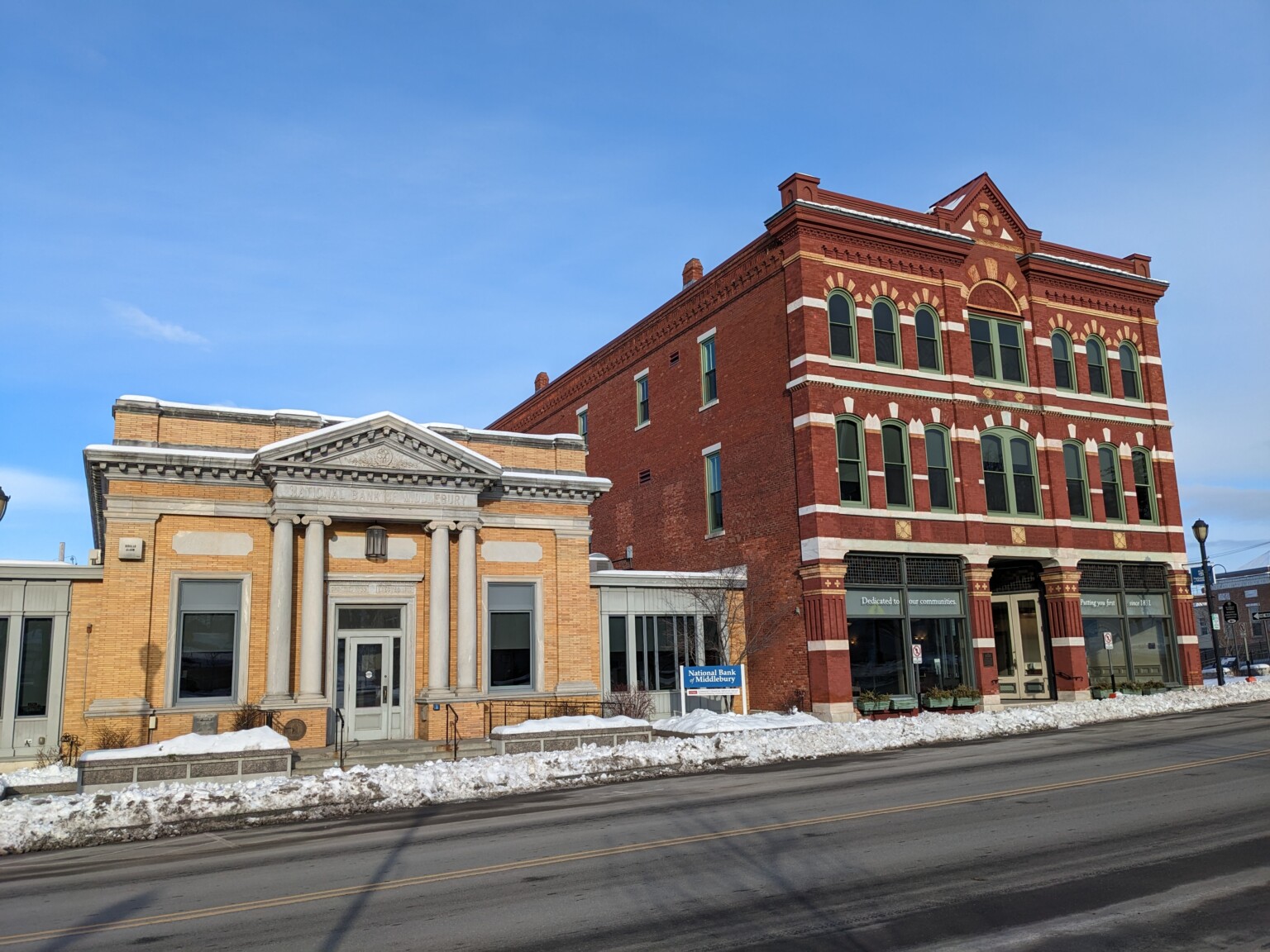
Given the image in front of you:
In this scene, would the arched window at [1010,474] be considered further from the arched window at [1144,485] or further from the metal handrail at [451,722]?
the metal handrail at [451,722]

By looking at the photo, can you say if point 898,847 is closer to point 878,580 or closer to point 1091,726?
point 1091,726

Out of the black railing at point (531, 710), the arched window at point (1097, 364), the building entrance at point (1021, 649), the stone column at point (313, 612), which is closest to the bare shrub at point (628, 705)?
the black railing at point (531, 710)

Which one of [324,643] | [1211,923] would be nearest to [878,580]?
[324,643]

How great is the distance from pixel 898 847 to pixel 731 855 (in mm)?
1692

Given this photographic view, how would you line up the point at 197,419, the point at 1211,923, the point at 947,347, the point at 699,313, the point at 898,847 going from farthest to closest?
the point at 699,313
the point at 947,347
the point at 197,419
the point at 898,847
the point at 1211,923

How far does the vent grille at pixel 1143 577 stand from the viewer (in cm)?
3425

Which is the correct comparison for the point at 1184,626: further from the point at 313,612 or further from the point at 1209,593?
the point at 313,612

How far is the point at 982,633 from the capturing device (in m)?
30.0

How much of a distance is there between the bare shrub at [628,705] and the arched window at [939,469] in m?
10.7

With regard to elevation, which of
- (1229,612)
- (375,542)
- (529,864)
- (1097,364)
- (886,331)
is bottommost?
(529,864)

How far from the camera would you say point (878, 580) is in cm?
2881

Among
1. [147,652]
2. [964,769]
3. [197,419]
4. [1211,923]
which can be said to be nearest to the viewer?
[1211,923]

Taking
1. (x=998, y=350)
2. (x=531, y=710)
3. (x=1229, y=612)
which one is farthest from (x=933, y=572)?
(x=1229, y=612)

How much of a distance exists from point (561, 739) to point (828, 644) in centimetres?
923
